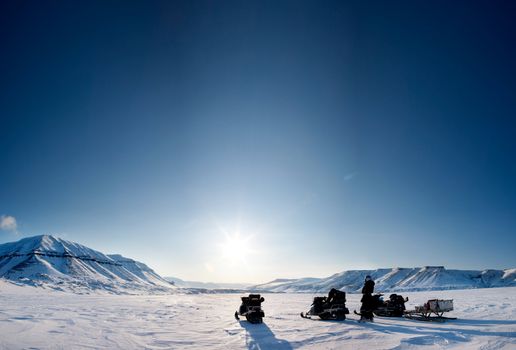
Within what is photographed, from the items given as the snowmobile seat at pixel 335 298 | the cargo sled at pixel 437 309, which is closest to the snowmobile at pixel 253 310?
the snowmobile seat at pixel 335 298

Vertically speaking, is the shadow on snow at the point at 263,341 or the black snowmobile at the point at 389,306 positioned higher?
the black snowmobile at the point at 389,306

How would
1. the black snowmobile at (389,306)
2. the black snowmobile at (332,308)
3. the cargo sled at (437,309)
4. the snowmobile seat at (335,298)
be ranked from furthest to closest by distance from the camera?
1. the black snowmobile at (389,306)
2. the snowmobile seat at (335,298)
3. the black snowmobile at (332,308)
4. the cargo sled at (437,309)

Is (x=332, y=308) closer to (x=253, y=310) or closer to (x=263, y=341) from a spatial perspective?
(x=253, y=310)

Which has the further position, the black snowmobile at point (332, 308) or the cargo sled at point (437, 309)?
the black snowmobile at point (332, 308)

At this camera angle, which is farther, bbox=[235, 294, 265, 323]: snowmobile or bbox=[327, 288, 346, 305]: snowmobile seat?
bbox=[327, 288, 346, 305]: snowmobile seat

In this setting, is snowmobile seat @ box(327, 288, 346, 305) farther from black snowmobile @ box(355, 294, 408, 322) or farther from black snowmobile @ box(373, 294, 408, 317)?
black snowmobile @ box(373, 294, 408, 317)

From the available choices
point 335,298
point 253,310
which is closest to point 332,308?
point 335,298

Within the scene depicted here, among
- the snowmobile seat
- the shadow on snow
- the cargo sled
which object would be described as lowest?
the shadow on snow

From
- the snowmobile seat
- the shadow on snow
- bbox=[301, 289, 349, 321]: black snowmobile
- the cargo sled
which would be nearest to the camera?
the shadow on snow

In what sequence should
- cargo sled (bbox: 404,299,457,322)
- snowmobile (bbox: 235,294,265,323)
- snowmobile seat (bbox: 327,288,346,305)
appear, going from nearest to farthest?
1. cargo sled (bbox: 404,299,457,322)
2. snowmobile (bbox: 235,294,265,323)
3. snowmobile seat (bbox: 327,288,346,305)

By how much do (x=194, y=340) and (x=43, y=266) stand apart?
227 meters

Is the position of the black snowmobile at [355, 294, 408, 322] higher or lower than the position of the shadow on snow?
higher

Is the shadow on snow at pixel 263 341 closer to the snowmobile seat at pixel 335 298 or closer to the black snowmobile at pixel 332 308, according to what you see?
the black snowmobile at pixel 332 308

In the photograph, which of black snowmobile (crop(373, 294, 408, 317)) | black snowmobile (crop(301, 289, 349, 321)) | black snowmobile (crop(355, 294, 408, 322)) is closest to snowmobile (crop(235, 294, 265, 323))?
black snowmobile (crop(301, 289, 349, 321))
